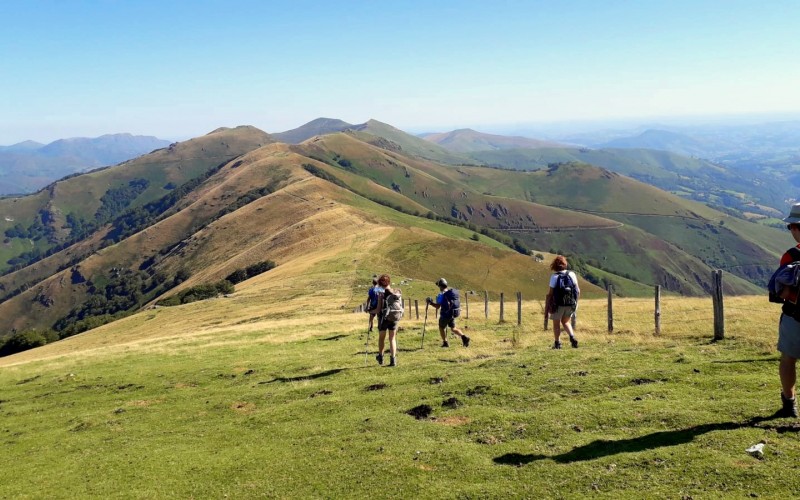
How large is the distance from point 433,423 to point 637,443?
15.8 feet

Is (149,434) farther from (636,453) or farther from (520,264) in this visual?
(520,264)

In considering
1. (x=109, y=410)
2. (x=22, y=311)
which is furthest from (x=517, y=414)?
(x=22, y=311)

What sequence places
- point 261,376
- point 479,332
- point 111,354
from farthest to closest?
point 111,354 → point 479,332 → point 261,376

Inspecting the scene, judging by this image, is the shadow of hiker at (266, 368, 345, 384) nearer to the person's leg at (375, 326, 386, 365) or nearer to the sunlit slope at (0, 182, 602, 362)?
the person's leg at (375, 326, 386, 365)

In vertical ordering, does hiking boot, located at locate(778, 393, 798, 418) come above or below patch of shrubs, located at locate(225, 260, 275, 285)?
above

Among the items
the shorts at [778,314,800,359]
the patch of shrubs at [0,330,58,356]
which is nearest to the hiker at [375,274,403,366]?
the shorts at [778,314,800,359]

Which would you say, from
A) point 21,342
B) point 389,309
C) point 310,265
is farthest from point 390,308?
point 21,342

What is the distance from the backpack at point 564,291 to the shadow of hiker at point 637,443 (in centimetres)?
714

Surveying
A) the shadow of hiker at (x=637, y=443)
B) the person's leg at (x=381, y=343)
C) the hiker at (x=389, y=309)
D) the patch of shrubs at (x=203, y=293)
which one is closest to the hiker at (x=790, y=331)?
the shadow of hiker at (x=637, y=443)

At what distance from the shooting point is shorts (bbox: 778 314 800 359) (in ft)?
31.4

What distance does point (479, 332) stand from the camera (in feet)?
85.6

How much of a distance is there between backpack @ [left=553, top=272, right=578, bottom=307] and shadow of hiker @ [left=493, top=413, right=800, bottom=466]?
7138 mm

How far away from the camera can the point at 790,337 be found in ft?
31.9

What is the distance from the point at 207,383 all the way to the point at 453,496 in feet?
48.9
